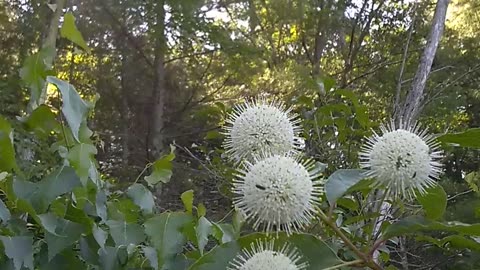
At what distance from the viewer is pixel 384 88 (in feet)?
17.8

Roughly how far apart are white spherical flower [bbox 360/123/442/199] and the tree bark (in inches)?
46.2

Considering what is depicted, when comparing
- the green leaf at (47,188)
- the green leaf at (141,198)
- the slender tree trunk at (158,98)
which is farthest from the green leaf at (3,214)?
the slender tree trunk at (158,98)

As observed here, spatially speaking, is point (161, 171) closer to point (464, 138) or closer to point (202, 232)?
point (202, 232)

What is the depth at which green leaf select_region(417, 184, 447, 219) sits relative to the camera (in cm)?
99

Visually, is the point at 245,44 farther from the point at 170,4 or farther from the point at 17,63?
the point at 17,63

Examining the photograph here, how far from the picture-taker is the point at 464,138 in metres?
→ 0.95

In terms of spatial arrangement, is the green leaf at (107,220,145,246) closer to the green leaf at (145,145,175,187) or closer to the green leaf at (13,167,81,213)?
the green leaf at (13,167,81,213)

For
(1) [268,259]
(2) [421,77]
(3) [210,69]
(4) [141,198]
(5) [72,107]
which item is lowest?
(1) [268,259]

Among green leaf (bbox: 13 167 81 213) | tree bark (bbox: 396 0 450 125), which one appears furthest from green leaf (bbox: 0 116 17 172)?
tree bark (bbox: 396 0 450 125)

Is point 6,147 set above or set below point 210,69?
below

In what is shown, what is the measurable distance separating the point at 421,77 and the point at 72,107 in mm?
2012

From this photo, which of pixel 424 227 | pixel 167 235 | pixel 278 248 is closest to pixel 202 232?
pixel 167 235

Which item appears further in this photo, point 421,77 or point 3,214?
point 421,77

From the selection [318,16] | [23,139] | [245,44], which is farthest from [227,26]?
[23,139]
